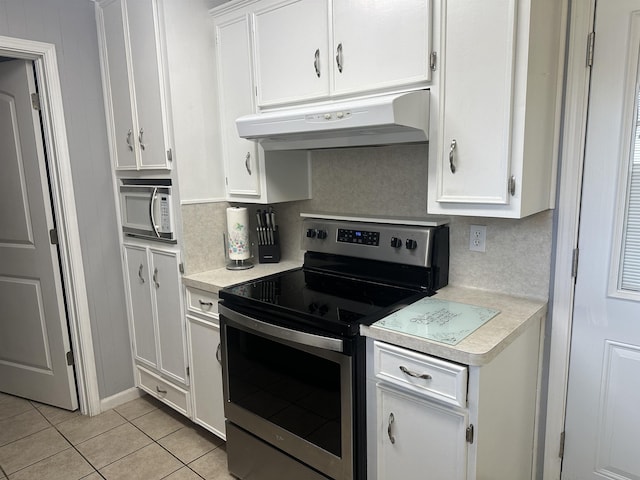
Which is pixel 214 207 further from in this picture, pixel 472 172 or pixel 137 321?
pixel 472 172

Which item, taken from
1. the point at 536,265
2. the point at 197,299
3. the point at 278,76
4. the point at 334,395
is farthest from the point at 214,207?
the point at 536,265

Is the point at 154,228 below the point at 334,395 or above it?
above

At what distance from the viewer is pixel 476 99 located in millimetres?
1508

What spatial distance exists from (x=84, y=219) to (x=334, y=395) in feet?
6.14

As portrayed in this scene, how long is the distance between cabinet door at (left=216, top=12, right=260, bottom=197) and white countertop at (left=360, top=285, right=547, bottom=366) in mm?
1145

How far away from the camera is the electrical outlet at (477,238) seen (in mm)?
1864

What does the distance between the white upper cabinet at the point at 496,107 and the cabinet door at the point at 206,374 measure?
1.34m

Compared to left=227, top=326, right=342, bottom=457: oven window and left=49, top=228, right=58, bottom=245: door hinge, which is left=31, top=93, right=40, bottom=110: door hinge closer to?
left=49, top=228, right=58, bottom=245: door hinge

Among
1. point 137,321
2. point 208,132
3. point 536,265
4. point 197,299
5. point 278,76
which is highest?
point 278,76

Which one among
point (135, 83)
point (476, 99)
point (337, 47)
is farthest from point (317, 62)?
point (135, 83)

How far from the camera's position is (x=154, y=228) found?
7.88 ft

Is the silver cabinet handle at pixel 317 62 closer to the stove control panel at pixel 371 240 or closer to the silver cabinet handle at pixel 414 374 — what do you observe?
the stove control panel at pixel 371 240

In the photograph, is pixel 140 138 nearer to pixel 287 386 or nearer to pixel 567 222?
pixel 287 386

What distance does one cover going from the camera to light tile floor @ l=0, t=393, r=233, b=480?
221 centimetres
